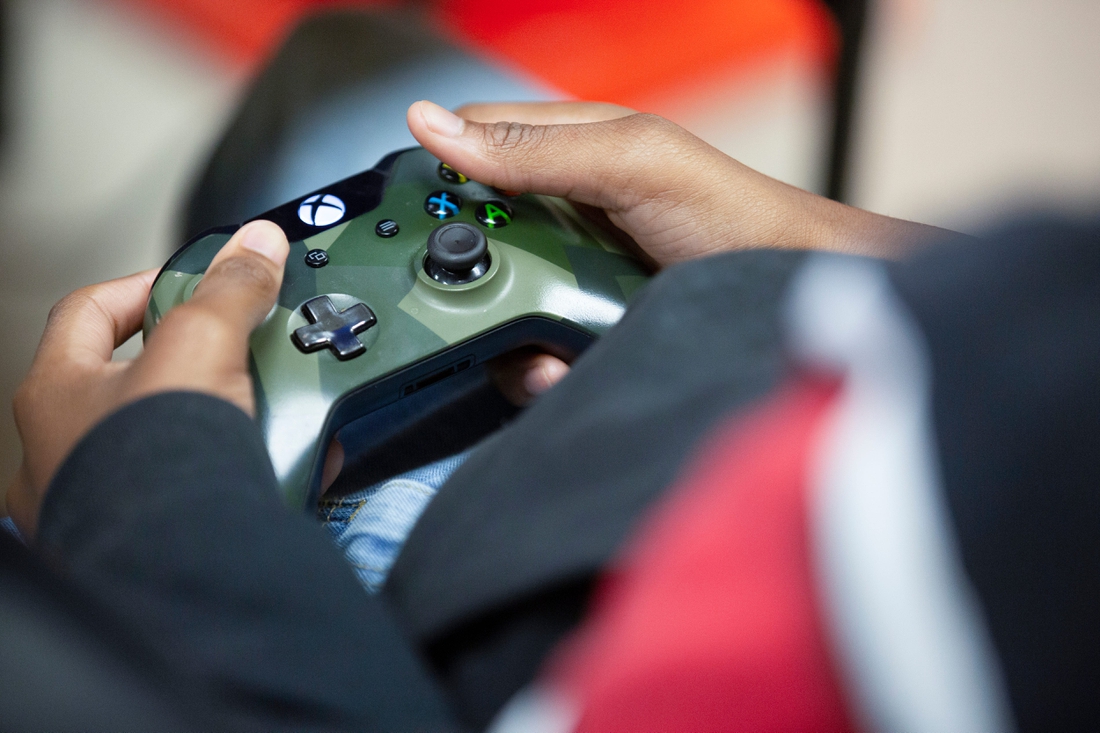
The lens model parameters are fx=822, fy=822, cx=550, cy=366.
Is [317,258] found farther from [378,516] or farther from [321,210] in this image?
[378,516]

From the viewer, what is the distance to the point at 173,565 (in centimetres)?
33

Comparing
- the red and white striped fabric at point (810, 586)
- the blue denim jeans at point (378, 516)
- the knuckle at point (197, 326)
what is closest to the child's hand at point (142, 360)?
the knuckle at point (197, 326)

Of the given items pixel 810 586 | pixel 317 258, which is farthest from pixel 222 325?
pixel 810 586

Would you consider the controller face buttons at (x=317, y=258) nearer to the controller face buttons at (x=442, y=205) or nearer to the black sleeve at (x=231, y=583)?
the controller face buttons at (x=442, y=205)

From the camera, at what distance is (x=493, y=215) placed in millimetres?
608

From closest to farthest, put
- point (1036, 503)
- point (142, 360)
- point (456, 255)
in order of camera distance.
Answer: point (1036, 503)
point (142, 360)
point (456, 255)

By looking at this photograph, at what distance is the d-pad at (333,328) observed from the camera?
511mm

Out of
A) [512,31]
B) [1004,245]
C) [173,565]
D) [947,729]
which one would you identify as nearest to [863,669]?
[947,729]

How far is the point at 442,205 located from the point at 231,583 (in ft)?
1.15

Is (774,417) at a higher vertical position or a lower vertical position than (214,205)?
higher

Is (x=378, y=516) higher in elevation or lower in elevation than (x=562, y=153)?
lower

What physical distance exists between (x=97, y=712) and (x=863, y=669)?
8.5 inches

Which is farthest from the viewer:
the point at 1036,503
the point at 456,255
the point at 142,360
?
the point at 456,255

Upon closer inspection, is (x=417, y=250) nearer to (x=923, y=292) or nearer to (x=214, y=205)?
(x=214, y=205)
